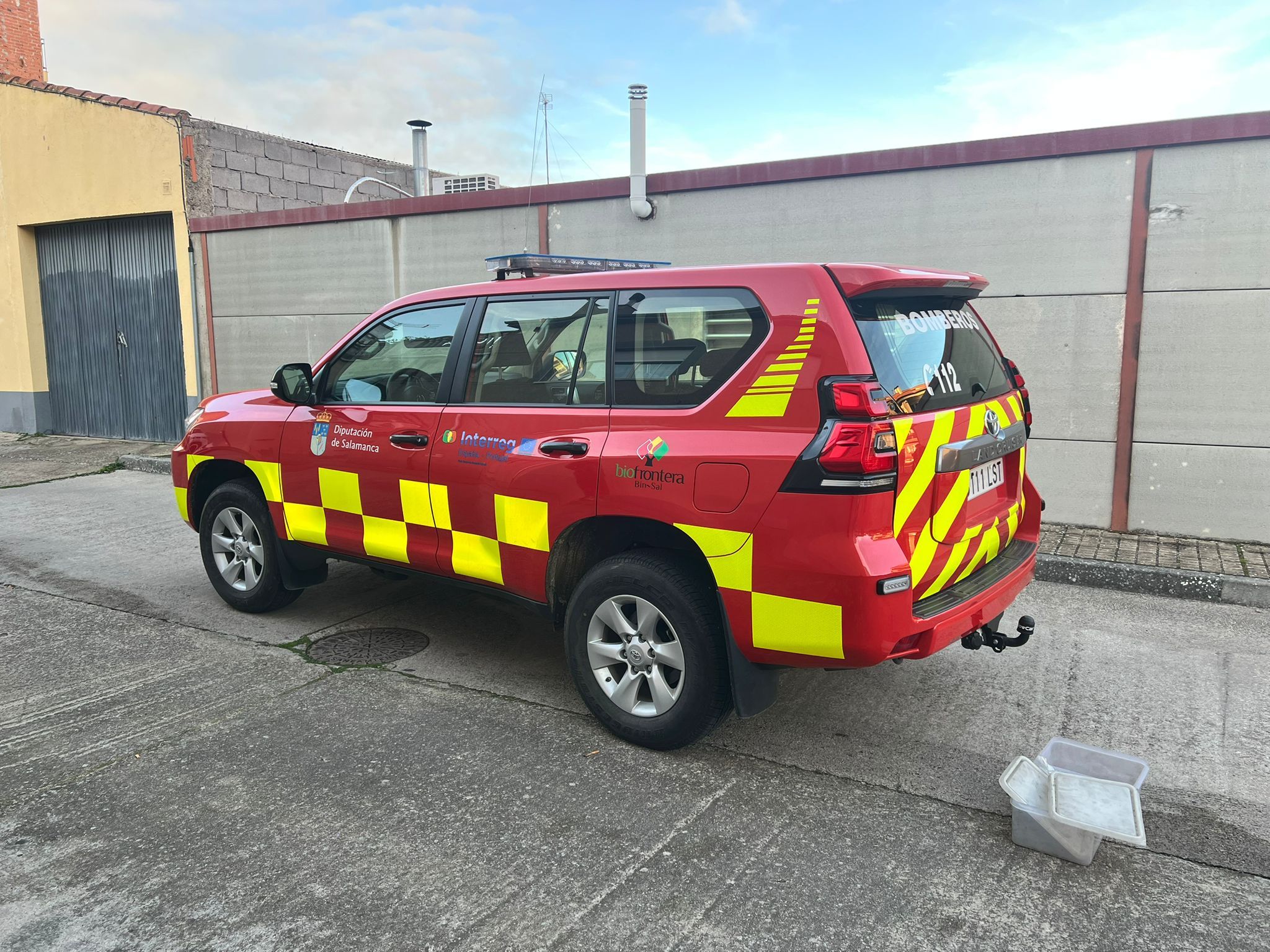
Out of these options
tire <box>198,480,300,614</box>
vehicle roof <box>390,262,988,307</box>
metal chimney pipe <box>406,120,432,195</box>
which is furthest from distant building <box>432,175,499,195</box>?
vehicle roof <box>390,262,988,307</box>

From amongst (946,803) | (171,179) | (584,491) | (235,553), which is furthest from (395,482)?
(171,179)

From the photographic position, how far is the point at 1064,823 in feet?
9.48

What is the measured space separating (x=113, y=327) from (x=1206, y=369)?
12820 millimetres

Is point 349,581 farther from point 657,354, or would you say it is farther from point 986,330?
point 986,330

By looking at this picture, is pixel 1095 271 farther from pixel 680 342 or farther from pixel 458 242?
pixel 458 242

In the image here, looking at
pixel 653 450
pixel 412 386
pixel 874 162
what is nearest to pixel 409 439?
Result: pixel 412 386

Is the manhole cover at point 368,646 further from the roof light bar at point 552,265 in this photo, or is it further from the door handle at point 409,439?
the roof light bar at point 552,265

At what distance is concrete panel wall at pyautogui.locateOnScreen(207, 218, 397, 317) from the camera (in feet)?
33.3

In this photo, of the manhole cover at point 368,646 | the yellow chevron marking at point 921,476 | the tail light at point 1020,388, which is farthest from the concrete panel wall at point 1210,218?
the manhole cover at point 368,646

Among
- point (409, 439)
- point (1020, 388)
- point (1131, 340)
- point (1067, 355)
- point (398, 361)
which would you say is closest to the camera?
point (1020, 388)

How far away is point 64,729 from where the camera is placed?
12.7 ft

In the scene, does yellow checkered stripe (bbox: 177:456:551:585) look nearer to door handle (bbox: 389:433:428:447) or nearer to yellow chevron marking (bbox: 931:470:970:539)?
door handle (bbox: 389:433:428:447)

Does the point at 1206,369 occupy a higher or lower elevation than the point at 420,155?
lower

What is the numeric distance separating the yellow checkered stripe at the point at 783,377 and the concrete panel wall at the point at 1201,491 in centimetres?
468
